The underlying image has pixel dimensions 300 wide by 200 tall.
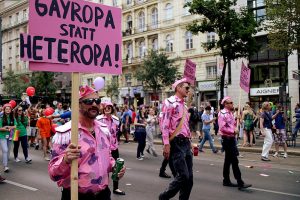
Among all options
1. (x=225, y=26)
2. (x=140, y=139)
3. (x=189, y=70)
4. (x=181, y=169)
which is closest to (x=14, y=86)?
(x=225, y=26)

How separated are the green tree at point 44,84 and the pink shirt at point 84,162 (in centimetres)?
4066

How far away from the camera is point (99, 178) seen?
3.41 metres

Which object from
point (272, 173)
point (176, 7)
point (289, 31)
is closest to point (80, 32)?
point (272, 173)

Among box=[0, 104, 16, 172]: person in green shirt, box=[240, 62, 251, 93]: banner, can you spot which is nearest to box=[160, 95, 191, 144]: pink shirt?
box=[0, 104, 16, 172]: person in green shirt

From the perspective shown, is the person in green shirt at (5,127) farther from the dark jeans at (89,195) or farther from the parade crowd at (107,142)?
the dark jeans at (89,195)

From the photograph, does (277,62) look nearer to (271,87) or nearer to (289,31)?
(271,87)

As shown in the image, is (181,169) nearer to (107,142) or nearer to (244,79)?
(107,142)

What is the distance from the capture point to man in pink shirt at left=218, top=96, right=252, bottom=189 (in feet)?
25.0

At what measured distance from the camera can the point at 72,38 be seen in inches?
133

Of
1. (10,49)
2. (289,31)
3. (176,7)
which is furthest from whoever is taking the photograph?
(10,49)

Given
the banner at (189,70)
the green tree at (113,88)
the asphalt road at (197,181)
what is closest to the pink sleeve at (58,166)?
the asphalt road at (197,181)

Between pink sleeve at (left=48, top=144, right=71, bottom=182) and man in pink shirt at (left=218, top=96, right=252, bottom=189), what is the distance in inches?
196

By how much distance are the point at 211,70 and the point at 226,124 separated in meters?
29.5

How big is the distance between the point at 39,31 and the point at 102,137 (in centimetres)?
107
